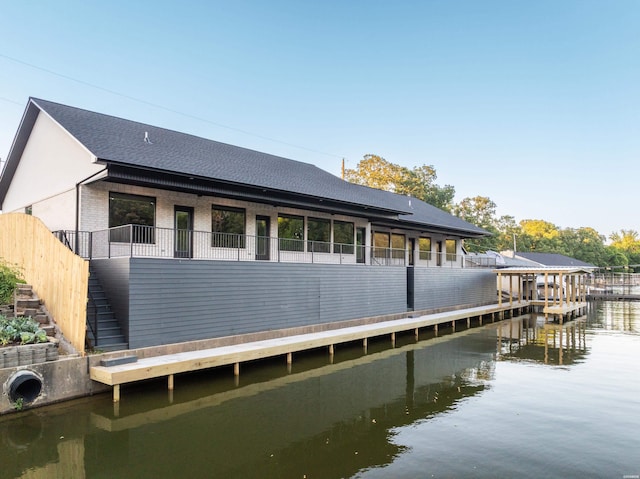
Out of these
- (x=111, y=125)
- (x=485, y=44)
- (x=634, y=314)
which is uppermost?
(x=485, y=44)

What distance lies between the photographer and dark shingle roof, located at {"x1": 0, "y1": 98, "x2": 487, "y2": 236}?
41.5ft

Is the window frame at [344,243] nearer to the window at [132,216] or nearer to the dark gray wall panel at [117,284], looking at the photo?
the window at [132,216]

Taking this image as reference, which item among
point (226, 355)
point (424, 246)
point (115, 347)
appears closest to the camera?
point (115, 347)

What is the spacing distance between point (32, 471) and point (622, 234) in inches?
4895

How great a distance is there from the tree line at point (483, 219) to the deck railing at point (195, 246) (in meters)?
19.0

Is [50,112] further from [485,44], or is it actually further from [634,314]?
[634,314]

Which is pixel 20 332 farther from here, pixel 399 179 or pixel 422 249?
pixel 399 179

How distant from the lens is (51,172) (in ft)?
48.4

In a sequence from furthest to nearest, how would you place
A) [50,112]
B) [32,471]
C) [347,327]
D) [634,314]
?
1. [634,314]
2. [347,327]
3. [50,112]
4. [32,471]

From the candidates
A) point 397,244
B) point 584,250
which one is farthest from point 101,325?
point 584,250

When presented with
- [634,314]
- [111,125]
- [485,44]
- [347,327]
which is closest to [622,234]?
[634,314]

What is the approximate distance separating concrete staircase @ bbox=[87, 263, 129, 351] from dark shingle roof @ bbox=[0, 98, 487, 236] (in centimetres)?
357

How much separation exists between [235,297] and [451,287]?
15.9 metres

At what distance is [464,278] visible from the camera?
2616 cm
